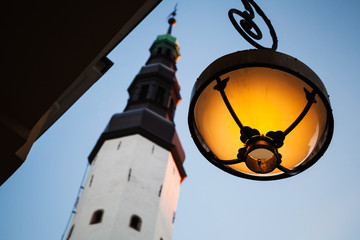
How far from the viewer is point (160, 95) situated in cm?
2758

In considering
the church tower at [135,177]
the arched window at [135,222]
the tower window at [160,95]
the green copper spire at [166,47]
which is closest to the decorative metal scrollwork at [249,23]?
the church tower at [135,177]

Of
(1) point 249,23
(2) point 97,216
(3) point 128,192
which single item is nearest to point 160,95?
(3) point 128,192

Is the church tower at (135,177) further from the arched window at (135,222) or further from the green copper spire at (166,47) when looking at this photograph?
the green copper spire at (166,47)

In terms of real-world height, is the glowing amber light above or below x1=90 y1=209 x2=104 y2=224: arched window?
below

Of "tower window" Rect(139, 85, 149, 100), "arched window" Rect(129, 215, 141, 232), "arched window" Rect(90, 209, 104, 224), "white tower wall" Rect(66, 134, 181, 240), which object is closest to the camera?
"white tower wall" Rect(66, 134, 181, 240)

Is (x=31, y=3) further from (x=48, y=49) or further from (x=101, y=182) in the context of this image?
(x=101, y=182)

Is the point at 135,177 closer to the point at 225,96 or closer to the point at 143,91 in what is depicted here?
the point at 143,91

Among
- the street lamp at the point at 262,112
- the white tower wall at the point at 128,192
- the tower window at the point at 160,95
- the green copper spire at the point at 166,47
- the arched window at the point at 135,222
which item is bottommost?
the street lamp at the point at 262,112

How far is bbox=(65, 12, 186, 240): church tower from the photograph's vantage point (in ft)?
59.5

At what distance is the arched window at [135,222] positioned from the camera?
59.2ft

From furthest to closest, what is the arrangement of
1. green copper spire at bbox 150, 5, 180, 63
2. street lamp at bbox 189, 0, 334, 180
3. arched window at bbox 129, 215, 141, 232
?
green copper spire at bbox 150, 5, 180, 63 → arched window at bbox 129, 215, 141, 232 → street lamp at bbox 189, 0, 334, 180

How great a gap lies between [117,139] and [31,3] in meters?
20.7

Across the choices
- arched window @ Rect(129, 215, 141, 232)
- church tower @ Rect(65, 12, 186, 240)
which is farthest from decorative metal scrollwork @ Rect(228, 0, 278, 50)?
arched window @ Rect(129, 215, 141, 232)

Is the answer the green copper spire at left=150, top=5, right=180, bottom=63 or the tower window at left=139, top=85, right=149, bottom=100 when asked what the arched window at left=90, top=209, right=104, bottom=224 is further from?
the green copper spire at left=150, top=5, right=180, bottom=63
